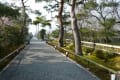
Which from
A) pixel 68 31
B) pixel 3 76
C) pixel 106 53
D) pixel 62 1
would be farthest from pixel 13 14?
pixel 68 31

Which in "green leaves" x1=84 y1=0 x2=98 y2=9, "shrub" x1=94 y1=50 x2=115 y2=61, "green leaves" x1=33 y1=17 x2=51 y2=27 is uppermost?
"green leaves" x1=84 y1=0 x2=98 y2=9

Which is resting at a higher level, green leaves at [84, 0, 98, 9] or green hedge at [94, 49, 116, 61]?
green leaves at [84, 0, 98, 9]

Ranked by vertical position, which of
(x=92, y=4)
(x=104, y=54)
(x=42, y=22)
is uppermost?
(x=92, y=4)

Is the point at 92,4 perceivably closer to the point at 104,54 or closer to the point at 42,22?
the point at 104,54

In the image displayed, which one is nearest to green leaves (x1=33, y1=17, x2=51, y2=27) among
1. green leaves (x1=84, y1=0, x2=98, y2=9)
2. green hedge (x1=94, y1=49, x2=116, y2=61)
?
green leaves (x1=84, y1=0, x2=98, y2=9)

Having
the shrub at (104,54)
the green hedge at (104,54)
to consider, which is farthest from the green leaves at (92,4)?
the shrub at (104,54)

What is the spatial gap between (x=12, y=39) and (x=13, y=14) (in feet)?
33.4

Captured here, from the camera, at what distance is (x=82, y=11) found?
178ft

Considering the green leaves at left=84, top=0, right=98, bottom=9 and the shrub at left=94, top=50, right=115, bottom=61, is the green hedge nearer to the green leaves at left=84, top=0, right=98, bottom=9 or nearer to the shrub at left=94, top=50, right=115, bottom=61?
the shrub at left=94, top=50, right=115, bottom=61

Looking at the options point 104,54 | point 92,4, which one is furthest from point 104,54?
point 92,4

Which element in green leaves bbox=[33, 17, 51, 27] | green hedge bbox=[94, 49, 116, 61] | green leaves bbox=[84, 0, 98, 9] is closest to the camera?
green hedge bbox=[94, 49, 116, 61]

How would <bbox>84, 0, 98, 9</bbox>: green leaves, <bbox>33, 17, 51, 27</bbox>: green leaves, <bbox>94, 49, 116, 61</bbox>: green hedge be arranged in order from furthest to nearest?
<bbox>33, 17, 51, 27</bbox>: green leaves → <bbox>84, 0, 98, 9</bbox>: green leaves → <bbox>94, 49, 116, 61</bbox>: green hedge

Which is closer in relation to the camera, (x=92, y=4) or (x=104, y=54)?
(x=104, y=54)

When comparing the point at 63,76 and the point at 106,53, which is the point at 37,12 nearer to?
the point at 106,53
